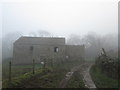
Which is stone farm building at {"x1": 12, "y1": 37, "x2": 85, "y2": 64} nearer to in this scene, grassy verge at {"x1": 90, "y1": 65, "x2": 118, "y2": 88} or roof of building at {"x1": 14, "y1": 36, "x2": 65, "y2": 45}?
roof of building at {"x1": 14, "y1": 36, "x2": 65, "y2": 45}

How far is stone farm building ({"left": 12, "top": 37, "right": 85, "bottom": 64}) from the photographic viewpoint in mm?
26641

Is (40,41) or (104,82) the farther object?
(40,41)

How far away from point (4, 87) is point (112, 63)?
363 inches

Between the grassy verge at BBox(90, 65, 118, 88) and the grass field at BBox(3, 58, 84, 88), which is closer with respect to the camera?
the grass field at BBox(3, 58, 84, 88)

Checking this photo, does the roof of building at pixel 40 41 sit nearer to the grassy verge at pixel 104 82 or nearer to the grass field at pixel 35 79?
the grass field at pixel 35 79

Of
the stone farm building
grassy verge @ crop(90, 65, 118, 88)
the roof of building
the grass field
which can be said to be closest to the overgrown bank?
the grass field

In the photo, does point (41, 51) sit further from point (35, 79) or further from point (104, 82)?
point (104, 82)

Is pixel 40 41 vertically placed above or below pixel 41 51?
above

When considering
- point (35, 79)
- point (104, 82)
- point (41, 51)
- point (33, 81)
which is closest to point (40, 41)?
point (41, 51)

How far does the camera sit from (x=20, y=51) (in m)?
27.0

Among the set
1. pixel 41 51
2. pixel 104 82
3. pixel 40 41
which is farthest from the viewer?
pixel 40 41

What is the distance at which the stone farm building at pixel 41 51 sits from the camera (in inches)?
1049

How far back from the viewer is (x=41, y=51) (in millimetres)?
27297

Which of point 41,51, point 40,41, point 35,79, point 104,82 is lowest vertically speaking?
point 104,82
